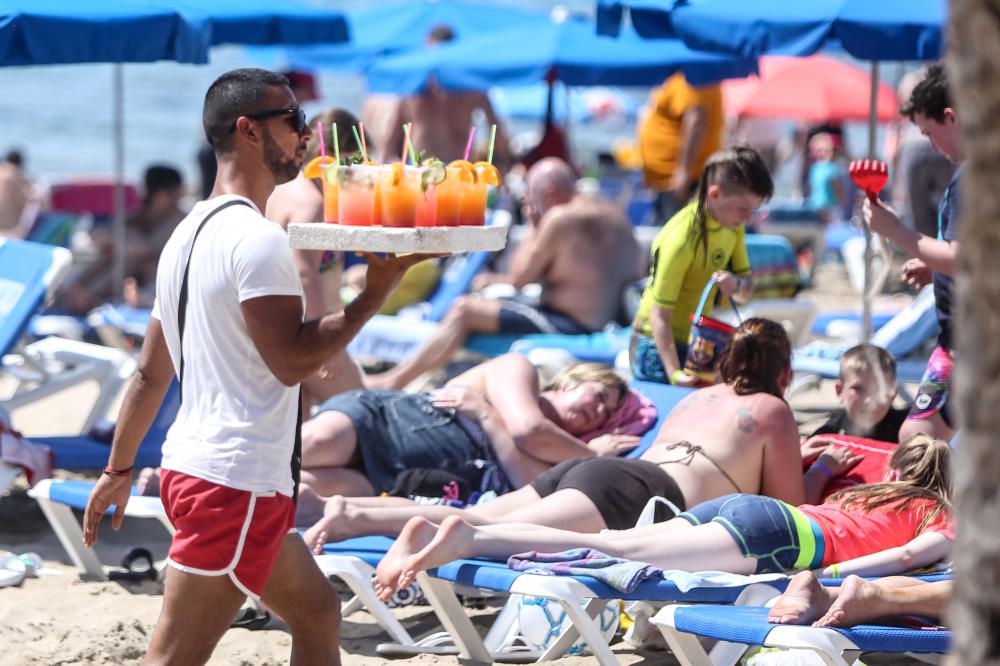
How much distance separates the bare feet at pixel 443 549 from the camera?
3494 mm

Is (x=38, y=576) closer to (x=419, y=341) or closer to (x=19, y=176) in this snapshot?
(x=419, y=341)

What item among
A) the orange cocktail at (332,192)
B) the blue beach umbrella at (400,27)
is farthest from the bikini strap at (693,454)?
the blue beach umbrella at (400,27)

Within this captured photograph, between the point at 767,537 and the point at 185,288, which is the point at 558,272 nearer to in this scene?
the point at 767,537

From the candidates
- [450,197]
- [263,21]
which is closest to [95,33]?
[263,21]

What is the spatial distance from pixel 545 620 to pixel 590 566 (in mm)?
417

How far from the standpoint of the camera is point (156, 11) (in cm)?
578

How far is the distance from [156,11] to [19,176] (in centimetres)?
571

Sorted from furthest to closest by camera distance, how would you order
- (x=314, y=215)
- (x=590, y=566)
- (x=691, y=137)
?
1. (x=691, y=137)
2. (x=314, y=215)
3. (x=590, y=566)

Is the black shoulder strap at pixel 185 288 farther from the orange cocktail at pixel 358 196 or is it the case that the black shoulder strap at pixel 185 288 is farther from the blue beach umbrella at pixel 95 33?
the blue beach umbrella at pixel 95 33

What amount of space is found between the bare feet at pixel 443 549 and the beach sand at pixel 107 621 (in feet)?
1.39

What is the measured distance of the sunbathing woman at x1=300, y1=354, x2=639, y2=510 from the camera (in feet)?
14.6

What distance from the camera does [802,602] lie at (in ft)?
10.6

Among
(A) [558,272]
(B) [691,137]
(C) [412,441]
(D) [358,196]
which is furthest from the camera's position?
(B) [691,137]

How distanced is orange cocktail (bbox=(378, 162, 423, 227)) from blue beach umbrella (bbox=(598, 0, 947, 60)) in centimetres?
307
